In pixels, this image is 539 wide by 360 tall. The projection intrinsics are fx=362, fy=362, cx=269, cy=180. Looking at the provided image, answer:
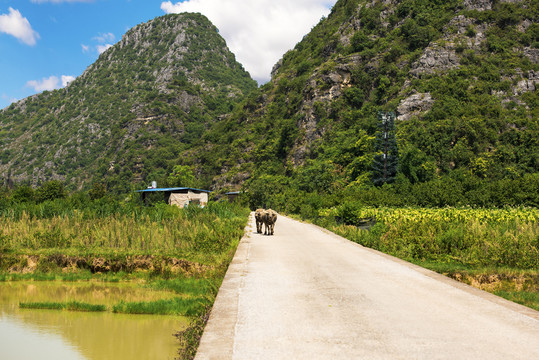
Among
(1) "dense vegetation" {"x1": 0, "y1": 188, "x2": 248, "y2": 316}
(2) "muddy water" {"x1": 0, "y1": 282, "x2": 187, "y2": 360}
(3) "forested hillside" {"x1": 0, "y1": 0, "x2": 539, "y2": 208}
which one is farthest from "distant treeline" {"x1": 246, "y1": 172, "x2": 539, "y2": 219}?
(2) "muddy water" {"x1": 0, "y1": 282, "x2": 187, "y2": 360}

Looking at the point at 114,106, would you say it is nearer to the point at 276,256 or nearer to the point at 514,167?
the point at 514,167

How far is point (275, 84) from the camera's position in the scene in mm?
145000

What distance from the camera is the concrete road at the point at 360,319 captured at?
4.27 meters

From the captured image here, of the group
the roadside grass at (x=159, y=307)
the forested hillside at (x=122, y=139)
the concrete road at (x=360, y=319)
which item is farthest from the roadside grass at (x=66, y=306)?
the forested hillside at (x=122, y=139)

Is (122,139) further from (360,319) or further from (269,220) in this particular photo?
(360,319)

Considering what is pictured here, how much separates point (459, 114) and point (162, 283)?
254 feet

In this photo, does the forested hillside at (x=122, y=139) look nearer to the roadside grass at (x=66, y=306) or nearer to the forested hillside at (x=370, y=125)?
the forested hillside at (x=370, y=125)

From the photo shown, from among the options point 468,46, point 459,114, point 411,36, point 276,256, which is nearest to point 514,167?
point 459,114

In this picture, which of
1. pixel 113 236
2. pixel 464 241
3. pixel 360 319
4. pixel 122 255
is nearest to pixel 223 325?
pixel 360 319

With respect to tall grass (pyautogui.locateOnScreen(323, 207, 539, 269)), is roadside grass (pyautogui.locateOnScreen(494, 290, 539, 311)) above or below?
below

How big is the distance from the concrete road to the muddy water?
6.19 feet

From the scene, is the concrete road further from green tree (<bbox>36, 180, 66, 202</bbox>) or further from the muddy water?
green tree (<bbox>36, 180, 66, 202</bbox>)

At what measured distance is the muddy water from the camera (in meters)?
6.80

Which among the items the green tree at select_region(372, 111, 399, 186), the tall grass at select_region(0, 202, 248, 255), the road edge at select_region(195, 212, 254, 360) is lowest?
the road edge at select_region(195, 212, 254, 360)
